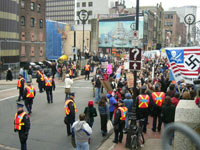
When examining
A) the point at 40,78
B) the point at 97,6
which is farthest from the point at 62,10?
the point at 40,78

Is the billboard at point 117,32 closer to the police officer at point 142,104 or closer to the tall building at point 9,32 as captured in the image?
the tall building at point 9,32

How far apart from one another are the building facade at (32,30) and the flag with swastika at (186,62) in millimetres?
41071

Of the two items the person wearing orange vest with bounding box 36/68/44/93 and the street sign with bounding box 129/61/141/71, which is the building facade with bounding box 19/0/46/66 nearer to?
the person wearing orange vest with bounding box 36/68/44/93

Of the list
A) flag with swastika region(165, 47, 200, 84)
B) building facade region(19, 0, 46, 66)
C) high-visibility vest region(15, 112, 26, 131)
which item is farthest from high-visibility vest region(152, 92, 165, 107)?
building facade region(19, 0, 46, 66)

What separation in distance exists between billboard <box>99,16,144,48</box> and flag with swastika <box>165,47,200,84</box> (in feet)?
205

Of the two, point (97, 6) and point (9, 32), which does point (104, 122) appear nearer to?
point (9, 32)

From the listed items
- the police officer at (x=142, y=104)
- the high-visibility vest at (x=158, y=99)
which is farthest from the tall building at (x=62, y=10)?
the police officer at (x=142, y=104)

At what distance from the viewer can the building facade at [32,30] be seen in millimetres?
51938

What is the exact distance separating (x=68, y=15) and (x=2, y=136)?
147364mm

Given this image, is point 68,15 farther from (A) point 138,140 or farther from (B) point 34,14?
(A) point 138,140

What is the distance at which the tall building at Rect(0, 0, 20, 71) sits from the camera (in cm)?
4441

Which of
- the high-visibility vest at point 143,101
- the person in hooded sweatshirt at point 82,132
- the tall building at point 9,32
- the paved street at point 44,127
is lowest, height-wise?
the paved street at point 44,127

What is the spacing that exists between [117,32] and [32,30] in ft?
92.2

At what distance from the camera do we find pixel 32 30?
176ft
